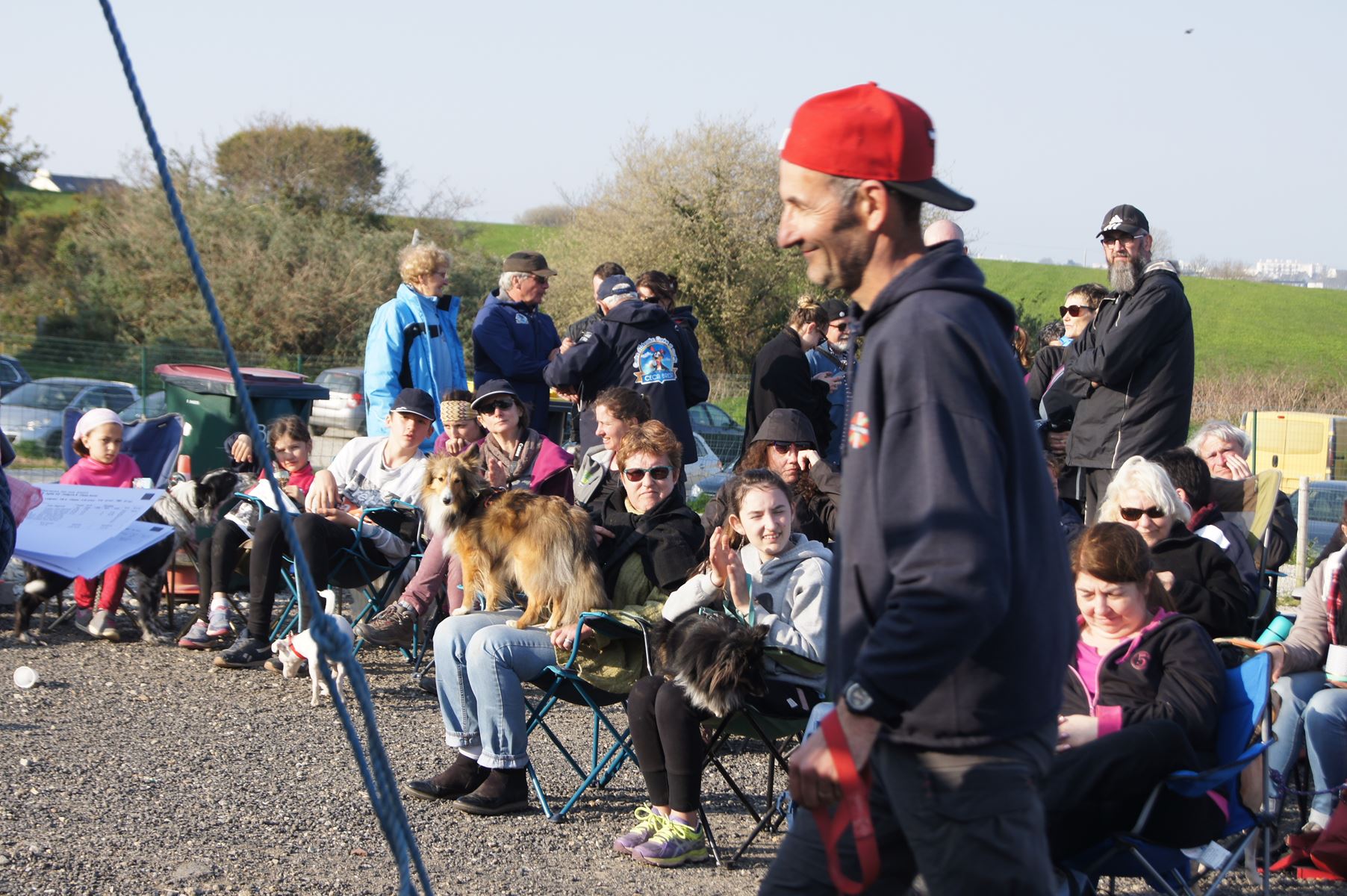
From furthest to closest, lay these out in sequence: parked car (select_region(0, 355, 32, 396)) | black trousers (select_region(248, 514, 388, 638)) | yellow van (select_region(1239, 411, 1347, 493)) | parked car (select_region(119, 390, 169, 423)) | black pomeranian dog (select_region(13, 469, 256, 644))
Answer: parked car (select_region(0, 355, 32, 396))
yellow van (select_region(1239, 411, 1347, 493))
parked car (select_region(119, 390, 169, 423))
black pomeranian dog (select_region(13, 469, 256, 644))
black trousers (select_region(248, 514, 388, 638))

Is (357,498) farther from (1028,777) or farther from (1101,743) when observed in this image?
(1028,777)

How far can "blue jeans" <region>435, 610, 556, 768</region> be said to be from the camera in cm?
453

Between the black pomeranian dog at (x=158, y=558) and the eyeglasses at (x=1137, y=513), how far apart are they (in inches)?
192

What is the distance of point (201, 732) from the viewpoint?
5.31 metres

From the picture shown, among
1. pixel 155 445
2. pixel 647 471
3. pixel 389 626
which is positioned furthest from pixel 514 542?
pixel 155 445

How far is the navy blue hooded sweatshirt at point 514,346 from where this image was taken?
709 cm

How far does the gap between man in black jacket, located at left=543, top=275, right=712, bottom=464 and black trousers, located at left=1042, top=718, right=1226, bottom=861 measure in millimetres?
3798

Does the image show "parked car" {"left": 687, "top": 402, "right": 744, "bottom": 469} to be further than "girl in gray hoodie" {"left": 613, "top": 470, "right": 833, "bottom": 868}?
Yes

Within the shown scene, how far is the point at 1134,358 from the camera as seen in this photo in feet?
16.9

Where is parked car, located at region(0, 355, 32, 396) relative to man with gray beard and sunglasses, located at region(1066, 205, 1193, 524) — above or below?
below

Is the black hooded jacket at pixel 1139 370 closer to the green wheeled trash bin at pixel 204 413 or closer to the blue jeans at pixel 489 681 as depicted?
the blue jeans at pixel 489 681

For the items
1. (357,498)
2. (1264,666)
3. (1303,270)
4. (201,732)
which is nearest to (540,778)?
(201,732)

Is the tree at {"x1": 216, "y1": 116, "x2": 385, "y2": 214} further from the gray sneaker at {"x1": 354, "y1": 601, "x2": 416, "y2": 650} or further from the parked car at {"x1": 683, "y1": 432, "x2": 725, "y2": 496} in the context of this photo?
the gray sneaker at {"x1": 354, "y1": 601, "x2": 416, "y2": 650}

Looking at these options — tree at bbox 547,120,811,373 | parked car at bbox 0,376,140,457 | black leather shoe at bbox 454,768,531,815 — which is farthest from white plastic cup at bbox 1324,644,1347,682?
tree at bbox 547,120,811,373
